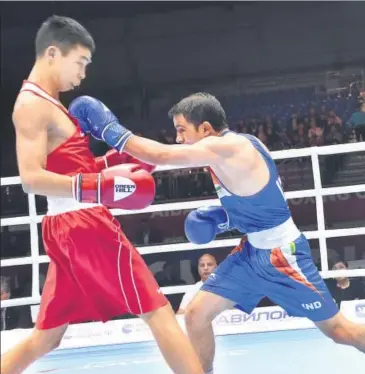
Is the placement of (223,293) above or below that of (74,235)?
below

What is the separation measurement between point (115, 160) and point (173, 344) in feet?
2.38

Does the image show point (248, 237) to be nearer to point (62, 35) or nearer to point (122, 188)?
point (122, 188)

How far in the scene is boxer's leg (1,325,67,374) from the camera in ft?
6.14

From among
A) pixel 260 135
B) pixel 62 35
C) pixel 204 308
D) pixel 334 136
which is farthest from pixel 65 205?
pixel 260 135

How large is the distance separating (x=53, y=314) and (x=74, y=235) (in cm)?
25

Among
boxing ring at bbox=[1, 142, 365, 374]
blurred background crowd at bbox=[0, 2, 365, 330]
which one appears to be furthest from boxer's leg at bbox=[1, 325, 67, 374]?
blurred background crowd at bbox=[0, 2, 365, 330]

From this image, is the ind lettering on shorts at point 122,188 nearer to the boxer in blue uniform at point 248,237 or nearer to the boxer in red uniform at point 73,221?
the boxer in red uniform at point 73,221

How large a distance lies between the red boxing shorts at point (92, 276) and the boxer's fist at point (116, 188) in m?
0.11

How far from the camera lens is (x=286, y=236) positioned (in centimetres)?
222

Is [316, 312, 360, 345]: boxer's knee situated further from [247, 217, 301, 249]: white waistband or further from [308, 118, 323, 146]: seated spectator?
[308, 118, 323, 146]: seated spectator

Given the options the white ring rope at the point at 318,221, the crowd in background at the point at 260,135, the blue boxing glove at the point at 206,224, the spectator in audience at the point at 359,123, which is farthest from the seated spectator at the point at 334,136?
the blue boxing glove at the point at 206,224

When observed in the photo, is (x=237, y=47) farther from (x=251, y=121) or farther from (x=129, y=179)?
(x=129, y=179)

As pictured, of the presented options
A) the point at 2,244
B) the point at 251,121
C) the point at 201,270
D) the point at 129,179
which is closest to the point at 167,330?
the point at 129,179

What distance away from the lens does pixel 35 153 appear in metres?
1.82
